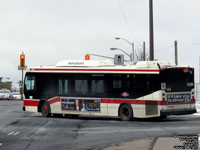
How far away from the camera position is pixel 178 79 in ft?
84.6

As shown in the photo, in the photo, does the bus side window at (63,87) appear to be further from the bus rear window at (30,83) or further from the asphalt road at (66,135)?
the asphalt road at (66,135)

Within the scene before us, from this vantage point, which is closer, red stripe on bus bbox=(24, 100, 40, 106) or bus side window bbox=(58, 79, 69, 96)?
bus side window bbox=(58, 79, 69, 96)

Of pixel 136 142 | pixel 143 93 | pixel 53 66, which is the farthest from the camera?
pixel 53 66

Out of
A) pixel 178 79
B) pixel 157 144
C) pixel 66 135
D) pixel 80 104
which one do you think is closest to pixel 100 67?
pixel 80 104

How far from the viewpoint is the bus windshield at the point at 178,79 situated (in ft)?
83.1

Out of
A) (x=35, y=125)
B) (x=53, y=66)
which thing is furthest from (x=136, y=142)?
(x=53, y=66)

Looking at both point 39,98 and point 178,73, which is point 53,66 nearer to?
point 39,98

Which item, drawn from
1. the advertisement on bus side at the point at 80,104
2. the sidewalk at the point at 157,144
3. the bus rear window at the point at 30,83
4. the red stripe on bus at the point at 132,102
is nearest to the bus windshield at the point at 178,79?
the red stripe on bus at the point at 132,102

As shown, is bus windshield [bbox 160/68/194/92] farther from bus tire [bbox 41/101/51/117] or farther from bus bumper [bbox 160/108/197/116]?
bus tire [bbox 41/101/51/117]

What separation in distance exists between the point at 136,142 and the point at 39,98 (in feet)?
50.0

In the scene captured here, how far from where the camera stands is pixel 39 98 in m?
30.0

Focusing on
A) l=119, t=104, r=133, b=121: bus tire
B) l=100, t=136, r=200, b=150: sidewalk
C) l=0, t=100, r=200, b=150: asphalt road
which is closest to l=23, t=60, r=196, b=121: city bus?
l=119, t=104, r=133, b=121: bus tire

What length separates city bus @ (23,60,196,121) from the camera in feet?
83.4

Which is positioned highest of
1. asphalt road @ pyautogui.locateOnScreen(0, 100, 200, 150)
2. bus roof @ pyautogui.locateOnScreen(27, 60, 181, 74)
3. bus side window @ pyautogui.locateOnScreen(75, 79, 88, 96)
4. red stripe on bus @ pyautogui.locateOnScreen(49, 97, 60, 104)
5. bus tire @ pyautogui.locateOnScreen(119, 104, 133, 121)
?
bus roof @ pyautogui.locateOnScreen(27, 60, 181, 74)
